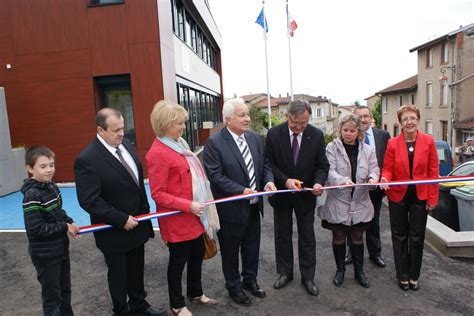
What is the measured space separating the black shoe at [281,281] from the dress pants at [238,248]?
29cm

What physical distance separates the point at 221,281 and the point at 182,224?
Answer: 1.31 meters

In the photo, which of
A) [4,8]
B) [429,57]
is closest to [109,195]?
[4,8]

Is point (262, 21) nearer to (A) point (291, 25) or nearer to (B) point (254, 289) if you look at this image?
(A) point (291, 25)

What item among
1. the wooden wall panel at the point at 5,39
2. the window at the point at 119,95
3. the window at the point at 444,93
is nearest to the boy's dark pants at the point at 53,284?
→ the window at the point at 119,95

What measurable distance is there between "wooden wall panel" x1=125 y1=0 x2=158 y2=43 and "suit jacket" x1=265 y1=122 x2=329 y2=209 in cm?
685

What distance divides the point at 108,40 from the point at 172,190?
7.67 m

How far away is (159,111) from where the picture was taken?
318 cm

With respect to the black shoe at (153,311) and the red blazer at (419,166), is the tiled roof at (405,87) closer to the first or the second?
the red blazer at (419,166)

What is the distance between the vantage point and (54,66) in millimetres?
9719

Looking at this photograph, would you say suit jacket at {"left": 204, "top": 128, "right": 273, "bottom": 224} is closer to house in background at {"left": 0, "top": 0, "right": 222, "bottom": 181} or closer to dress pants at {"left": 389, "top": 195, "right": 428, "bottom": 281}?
dress pants at {"left": 389, "top": 195, "right": 428, "bottom": 281}

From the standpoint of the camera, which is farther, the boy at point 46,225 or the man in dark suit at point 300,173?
the man in dark suit at point 300,173

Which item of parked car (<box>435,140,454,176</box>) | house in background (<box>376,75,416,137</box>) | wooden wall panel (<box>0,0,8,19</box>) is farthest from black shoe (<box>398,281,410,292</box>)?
house in background (<box>376,75,416,137</box>)

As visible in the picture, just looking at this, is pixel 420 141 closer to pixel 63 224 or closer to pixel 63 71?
pixel 63 224

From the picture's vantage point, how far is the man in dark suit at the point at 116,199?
2.87 meters
